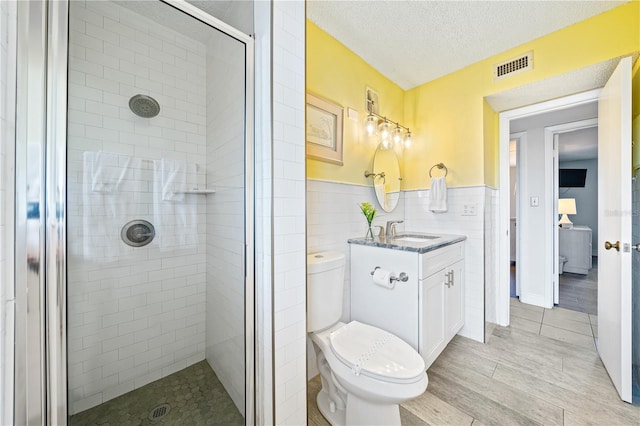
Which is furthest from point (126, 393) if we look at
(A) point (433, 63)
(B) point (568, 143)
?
(B) point (568, 143)

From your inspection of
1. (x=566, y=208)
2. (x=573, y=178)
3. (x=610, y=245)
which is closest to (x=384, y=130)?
(x=610, y=245)

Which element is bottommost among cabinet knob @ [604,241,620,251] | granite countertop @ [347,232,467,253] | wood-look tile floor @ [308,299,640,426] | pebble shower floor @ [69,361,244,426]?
wood-look tile floor @ [308,299,640,426]

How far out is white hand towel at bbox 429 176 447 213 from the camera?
222 centimetres

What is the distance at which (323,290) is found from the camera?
1433 millimetres

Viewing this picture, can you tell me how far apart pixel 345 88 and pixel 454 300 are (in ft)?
6.02

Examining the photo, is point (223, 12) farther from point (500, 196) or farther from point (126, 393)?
point (500, 196)

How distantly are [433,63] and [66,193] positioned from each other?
2549 mm

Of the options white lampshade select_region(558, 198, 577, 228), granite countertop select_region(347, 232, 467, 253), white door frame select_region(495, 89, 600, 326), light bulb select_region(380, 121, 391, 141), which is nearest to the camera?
granite countertop select_region(347, 232, 467, 253)

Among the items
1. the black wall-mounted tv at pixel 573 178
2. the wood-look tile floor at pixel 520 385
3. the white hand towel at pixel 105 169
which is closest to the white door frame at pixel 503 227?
the wood-look tile floor at pixel 520 385

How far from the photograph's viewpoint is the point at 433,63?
2145 mm

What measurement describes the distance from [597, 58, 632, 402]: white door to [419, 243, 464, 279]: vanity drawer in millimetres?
815

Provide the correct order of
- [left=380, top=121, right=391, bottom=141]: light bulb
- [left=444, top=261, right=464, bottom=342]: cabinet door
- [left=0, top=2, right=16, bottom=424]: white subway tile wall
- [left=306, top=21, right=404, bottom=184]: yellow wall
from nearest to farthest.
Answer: [left=0, top=2, right=16, bottom=424]: white subway tile wall, [left=306, top=21, right=404, bottom=184]: yellow wall, [left=444, top=261, right=464, bottom=342]: cabinet door, [left=380, top=121, right=391, bottom=141]: light bulb

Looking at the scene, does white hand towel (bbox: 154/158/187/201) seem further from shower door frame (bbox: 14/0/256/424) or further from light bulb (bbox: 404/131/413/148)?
light bulb (bbox: 404/131/413/148)

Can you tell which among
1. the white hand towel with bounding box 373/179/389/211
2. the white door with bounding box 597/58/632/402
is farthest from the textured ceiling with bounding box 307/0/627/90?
the white hand towel with bounding box 373/179/389/211
